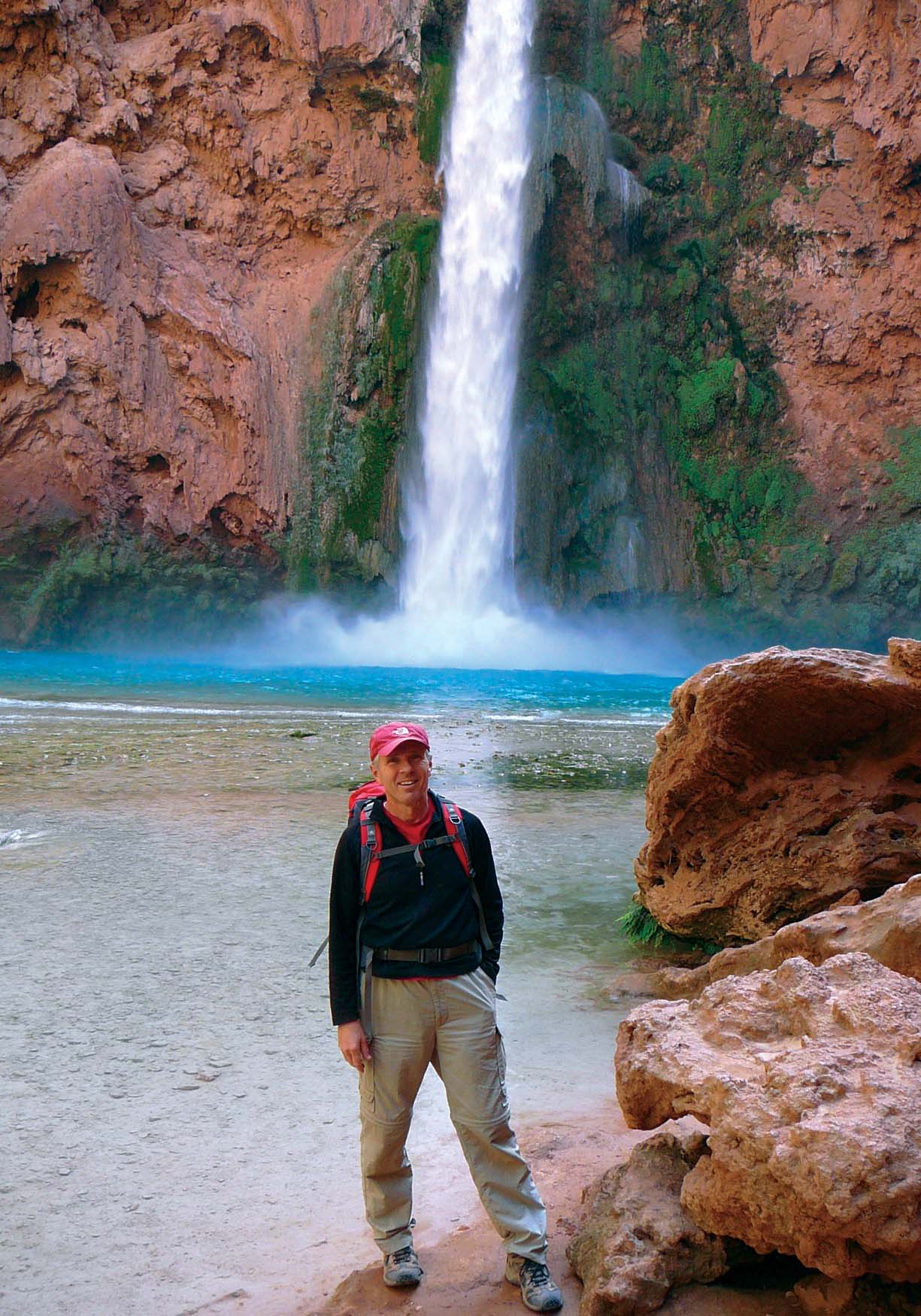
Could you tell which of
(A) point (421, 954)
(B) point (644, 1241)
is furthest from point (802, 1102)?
(A) point (421, 954)

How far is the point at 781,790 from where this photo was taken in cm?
601

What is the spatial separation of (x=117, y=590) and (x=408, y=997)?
121 ft

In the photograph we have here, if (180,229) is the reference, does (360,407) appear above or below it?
Result: below

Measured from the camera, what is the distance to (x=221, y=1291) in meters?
3.03

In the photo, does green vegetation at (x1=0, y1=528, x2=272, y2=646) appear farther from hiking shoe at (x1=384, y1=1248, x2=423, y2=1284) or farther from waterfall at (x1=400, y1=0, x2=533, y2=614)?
hiking shoe at (x1=384, y1=1248, x2=423, y2=1284)

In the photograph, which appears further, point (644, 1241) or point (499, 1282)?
point (499, 1282)

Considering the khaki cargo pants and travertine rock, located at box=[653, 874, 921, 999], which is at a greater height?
travertine rock, located at box=[653, 874, 921, 999]

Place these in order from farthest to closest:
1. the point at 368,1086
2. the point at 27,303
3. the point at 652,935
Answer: the point at 27,303
the point at 652,935
the point at 368,1086

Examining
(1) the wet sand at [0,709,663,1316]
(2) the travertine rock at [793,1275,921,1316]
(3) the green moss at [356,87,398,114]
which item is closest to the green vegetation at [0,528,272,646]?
(3) the green moss at [356,87,398,114]

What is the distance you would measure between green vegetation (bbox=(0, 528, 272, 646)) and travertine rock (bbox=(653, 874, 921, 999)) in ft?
117

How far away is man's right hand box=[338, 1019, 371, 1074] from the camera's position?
121 inches

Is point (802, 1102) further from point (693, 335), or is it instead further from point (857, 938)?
point (693, 335)

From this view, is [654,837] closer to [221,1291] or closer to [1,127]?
[221,1291]

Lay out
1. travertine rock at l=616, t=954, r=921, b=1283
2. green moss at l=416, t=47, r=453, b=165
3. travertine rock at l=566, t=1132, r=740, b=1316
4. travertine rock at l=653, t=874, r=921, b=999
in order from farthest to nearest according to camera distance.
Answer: green moss at l=416, t=47, r=453, b=165 → travertine rock at l=653, t=874, r=921, b=999 → travertine rock at l=566, t=1132, r=740, b=1316 → travertine rock at l=616, t=954, r=921, b=1283
